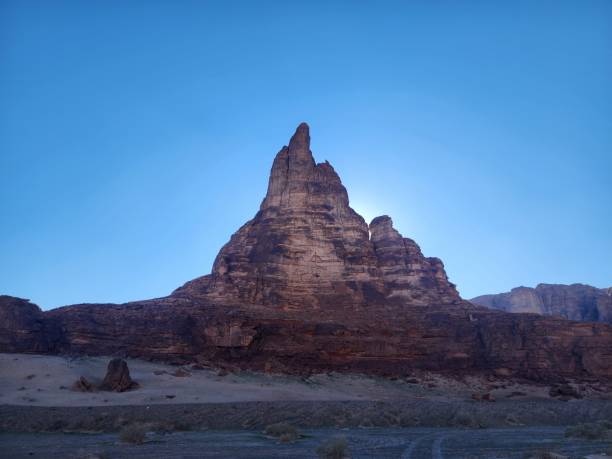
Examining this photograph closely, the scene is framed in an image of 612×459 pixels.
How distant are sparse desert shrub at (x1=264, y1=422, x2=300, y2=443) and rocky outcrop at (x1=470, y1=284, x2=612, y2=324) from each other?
332ft

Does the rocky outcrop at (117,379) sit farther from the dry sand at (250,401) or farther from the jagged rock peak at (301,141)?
the jagged rock peak at (301,141)

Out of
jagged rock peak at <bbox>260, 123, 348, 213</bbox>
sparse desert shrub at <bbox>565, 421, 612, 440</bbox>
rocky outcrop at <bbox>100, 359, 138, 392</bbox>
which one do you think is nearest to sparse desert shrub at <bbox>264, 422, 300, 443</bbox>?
sparse desert shrub at <bbox>565, 421, 612, 440</bbox>

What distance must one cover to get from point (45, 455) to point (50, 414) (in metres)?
11.3

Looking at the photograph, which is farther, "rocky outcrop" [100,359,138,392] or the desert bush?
"rocky outcrop" [100,359,138,392]

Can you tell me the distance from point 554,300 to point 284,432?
117m

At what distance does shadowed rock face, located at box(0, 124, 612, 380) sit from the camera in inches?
2093

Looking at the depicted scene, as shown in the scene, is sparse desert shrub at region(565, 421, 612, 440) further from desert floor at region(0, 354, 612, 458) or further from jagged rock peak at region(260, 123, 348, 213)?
jagged rock peak at region(260, 123, 348, 213)

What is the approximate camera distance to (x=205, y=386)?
138 feet

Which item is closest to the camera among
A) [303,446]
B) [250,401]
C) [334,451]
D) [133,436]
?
[334,451]

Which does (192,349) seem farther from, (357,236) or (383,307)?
(357,236)

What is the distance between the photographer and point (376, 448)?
20188 millimetres

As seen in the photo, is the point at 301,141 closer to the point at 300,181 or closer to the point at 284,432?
the point at 300,181

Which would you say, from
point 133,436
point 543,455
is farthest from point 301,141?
point 543,455

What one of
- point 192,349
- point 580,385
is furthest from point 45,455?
point 580,385
